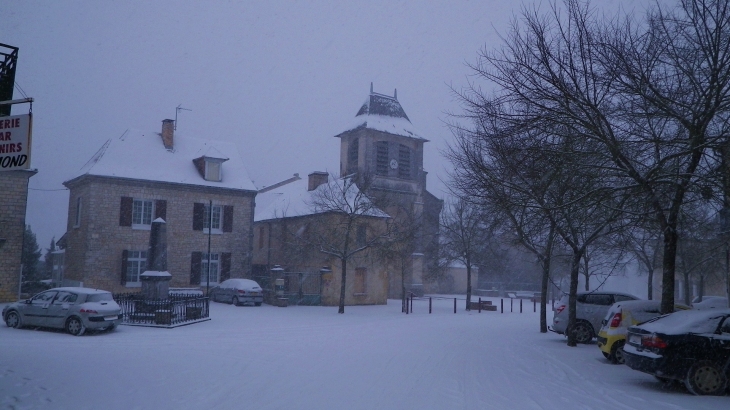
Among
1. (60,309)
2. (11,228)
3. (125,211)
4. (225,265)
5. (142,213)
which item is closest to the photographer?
(60,309)

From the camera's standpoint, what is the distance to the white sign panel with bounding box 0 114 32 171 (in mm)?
8188

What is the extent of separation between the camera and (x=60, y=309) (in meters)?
17.0

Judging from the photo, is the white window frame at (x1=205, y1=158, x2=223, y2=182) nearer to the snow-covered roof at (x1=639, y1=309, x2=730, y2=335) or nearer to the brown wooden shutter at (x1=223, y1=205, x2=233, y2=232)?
the brown wooden shutter at (x1=223, y1=205, x2=233, y2=232)

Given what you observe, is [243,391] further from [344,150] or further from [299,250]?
[344,150]

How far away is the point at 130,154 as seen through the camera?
35031mm

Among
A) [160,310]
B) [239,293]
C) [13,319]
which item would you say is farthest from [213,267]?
[13,319]

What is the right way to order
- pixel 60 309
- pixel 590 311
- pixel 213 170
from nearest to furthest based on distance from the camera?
1. pixel 590 311
2. pixel 60 309
3. pixel 213 170

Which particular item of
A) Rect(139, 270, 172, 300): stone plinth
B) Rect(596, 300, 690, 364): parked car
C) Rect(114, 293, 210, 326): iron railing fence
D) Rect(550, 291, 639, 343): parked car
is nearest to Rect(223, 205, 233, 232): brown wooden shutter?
Rect(114, 293, 210, 326): iron railing fence

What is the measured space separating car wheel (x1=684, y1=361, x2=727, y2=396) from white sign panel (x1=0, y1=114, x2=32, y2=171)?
1059 cm

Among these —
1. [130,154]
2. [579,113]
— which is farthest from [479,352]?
[130,154]

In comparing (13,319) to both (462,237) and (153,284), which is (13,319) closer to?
(153,284)

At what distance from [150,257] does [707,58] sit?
1907 centimetres

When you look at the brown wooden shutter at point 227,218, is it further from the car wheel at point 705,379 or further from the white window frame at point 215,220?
the car wheel at point 705,379

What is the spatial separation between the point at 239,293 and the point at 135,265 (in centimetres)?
732
